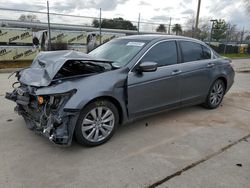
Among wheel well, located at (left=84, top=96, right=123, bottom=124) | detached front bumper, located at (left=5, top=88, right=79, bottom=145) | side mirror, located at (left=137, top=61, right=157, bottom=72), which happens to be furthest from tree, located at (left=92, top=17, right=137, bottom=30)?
detached front bumper, located at (left=5, top=88, right=79, bottom=145)

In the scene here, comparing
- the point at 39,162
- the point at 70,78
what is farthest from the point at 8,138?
the point at 70,78

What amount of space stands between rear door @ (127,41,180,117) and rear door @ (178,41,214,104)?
0.20 metres

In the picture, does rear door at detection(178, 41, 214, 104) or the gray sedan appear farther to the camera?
rear door at detection(178, 41, 214, 104)

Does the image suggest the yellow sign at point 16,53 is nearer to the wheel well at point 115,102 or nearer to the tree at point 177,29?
the wheel well at point 115,102

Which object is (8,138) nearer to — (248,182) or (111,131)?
(111,131)

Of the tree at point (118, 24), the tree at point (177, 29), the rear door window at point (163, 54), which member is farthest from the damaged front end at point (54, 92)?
the tree at point (177, 29)

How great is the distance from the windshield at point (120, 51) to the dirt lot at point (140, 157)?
1.18 metres

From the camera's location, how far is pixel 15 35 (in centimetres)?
1162

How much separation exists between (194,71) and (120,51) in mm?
1479

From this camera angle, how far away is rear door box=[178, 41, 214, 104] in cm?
421

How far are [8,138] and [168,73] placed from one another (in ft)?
8.91

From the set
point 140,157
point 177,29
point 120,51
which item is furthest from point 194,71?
point 177,29

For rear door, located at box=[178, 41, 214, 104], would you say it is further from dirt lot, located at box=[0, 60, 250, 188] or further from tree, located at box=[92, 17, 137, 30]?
tree, located at box=[92, 17, 137, 30]

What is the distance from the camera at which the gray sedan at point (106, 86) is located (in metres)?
2.91
